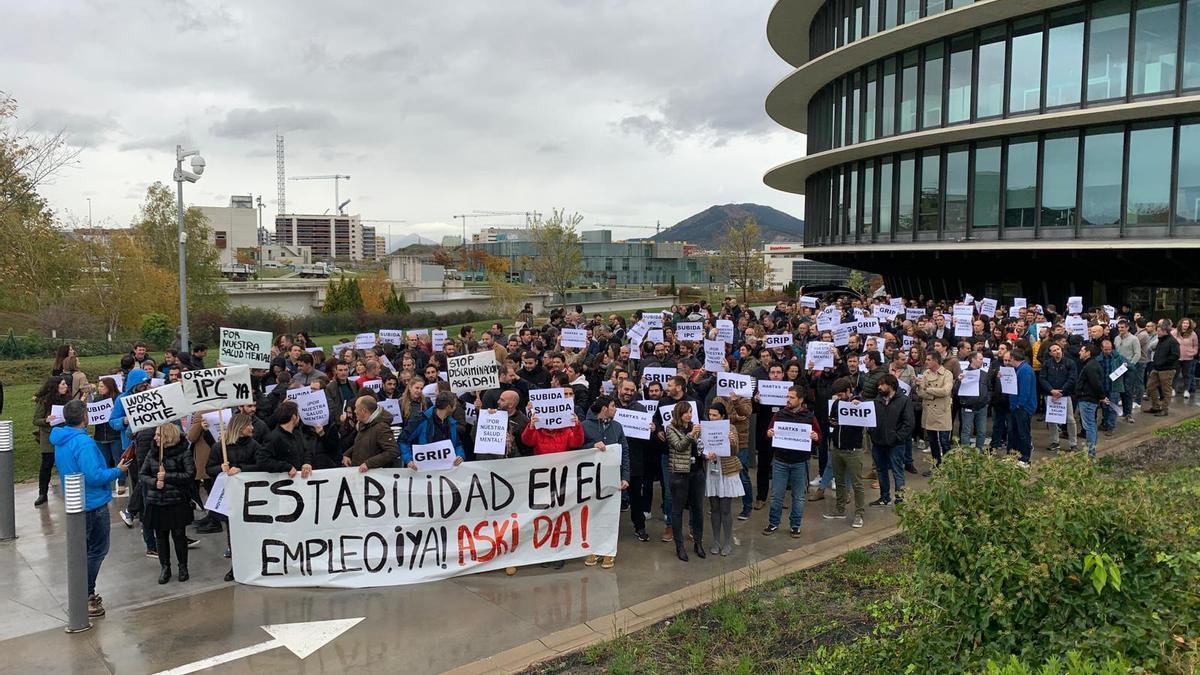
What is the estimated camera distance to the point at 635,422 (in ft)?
33.0

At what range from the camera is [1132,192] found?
25.9 m

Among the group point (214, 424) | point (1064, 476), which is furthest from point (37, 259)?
point (1064, 476)

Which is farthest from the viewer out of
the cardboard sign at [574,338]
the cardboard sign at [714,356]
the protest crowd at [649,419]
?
the cardboard sign at [574,338]

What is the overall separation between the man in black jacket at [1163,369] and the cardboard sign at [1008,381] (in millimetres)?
6796

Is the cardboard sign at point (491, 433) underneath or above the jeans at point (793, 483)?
above

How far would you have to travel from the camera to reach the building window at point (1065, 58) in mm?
26234

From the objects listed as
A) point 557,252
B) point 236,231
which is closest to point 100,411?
point 557,252

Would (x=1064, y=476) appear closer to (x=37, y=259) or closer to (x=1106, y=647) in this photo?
(x=1106, y=647)

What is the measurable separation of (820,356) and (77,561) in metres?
10.5

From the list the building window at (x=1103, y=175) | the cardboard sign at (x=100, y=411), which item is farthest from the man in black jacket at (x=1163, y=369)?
the cardboard sign at (x=100, y=411)

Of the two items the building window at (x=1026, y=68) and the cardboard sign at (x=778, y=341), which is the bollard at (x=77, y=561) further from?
the building window at (x=1026, y=68)

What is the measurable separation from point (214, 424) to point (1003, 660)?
A: 9769mm

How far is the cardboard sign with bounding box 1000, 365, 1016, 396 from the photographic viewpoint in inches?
512

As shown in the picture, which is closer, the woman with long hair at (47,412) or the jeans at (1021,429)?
the woman with long hair at (47,412)
